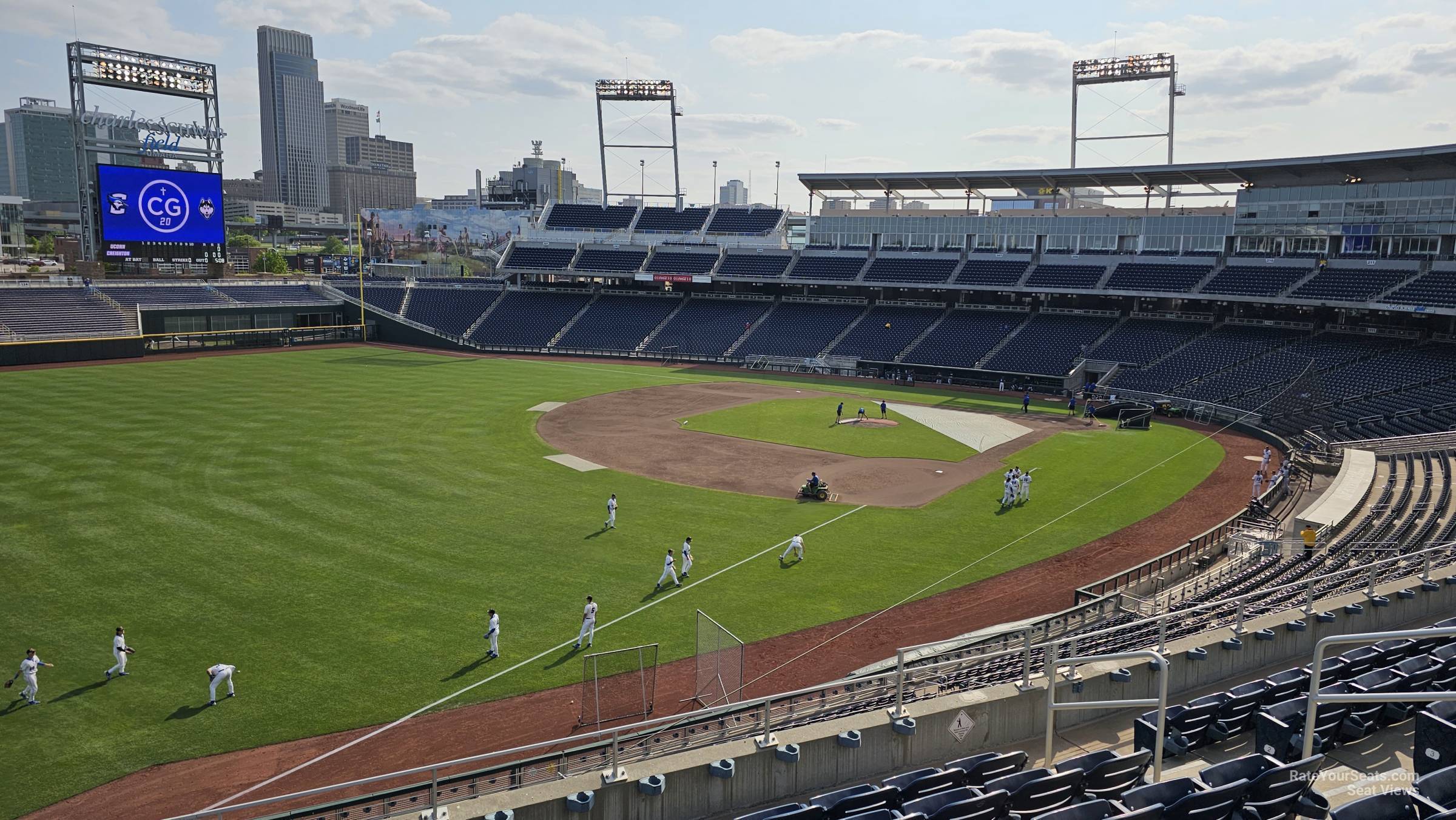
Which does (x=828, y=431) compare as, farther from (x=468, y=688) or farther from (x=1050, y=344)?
(x=468, y=688)

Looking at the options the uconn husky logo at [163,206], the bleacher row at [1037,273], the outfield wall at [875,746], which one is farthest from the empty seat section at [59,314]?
the outfield wall at [875,746]

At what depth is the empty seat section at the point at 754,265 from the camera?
86.5 metres

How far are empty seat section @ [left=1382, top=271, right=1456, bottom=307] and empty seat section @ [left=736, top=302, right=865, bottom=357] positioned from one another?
40.1m

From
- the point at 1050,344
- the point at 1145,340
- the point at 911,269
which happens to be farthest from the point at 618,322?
the point at 1145,340

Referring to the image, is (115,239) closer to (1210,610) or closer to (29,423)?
(29,423)

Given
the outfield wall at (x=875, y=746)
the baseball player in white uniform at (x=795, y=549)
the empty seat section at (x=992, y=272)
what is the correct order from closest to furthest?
the outfield wall at (x=875, y=746), the baseball player in white uniform at (x=795, y=549), the empty seat section at (x=992, y=272)

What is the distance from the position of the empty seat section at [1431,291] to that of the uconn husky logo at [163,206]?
88.7m

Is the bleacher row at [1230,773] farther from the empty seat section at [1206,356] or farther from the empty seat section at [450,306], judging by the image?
the empty seat section at [450,306]

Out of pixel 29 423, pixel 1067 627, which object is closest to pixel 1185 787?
pixel 1067 627

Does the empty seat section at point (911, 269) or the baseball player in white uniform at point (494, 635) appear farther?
the empty seat section at point (911, 269)

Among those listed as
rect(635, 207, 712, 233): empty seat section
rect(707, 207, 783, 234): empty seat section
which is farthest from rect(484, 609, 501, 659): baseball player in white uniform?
rect(635, 207, 712, 233): empty seat section

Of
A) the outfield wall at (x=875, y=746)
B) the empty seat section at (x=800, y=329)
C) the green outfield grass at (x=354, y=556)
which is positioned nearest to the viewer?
the outfield wall at (x=875, y=746)

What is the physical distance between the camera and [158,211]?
236ft

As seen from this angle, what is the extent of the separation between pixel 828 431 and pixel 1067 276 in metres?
35.4
